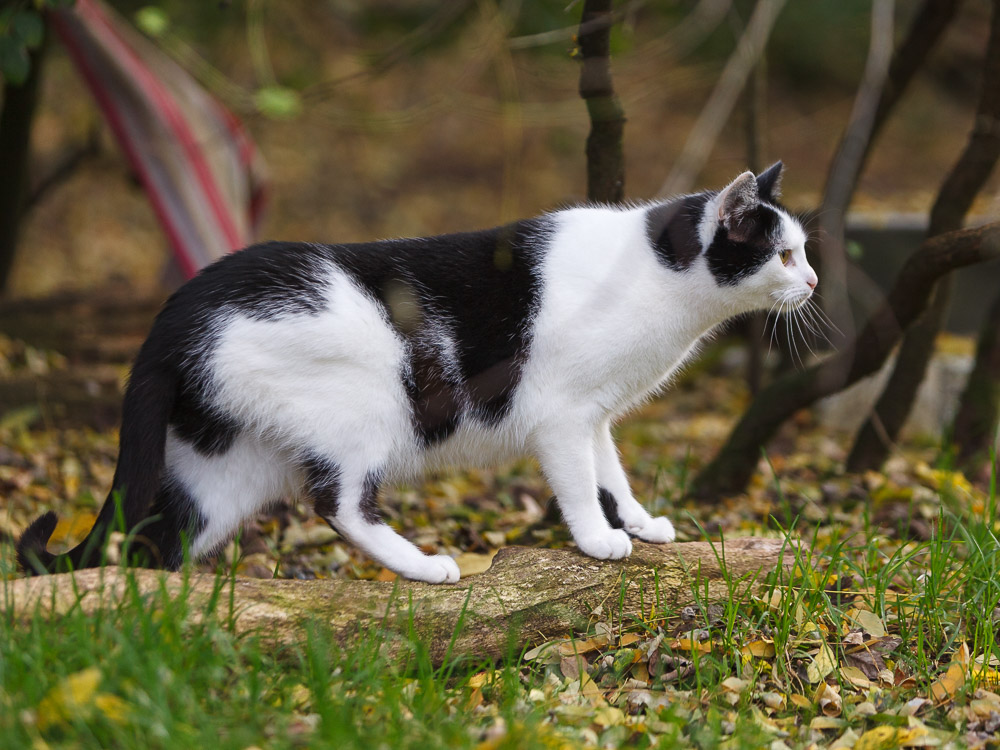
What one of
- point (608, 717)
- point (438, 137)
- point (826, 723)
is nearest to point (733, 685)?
point (826, 723)

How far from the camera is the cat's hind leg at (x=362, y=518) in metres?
2.54

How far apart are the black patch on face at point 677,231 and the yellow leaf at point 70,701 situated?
1835 mm

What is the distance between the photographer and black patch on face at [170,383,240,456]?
98.4 inches

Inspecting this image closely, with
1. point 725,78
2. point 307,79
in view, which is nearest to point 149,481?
point 725,78

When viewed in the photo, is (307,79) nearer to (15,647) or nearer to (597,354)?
(597,354)

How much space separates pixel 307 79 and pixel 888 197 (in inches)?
210

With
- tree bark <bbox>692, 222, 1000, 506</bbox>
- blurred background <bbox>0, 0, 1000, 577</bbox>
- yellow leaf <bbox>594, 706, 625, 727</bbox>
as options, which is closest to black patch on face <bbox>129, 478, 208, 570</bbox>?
blurred background <bbox>0, 0, 1000, 577</bbox>

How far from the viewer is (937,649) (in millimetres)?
2574

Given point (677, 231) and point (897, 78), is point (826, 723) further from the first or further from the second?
point (897, 78)

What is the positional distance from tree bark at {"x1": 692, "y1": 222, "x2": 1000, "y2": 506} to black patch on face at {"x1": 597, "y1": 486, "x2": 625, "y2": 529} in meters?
1.22

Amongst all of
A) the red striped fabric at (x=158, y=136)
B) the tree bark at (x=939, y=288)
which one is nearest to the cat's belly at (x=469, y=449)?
the tree bark at (x=939, y=288)

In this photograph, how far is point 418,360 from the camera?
262 centimetres

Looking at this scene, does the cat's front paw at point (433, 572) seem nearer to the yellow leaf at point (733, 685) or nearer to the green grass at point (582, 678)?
the green grass at point (582, 678)

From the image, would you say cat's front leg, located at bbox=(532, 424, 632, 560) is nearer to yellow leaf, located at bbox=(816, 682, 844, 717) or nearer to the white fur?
the white fur
